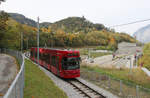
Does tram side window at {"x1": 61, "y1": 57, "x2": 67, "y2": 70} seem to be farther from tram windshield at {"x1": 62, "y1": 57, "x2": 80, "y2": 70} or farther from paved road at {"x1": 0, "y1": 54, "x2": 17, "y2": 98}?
paved road at {"x1": 0, "y1": 54, "x2": 17, "y2": 98}

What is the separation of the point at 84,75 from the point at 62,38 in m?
76.3

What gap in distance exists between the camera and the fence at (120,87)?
10.1 metres

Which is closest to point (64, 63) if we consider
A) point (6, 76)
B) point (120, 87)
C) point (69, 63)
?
point (69, 63)

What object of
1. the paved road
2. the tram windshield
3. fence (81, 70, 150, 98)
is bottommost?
fence (81, 70, 150, 98)

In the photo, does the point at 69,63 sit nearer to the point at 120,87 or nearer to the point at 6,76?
the point at 120,87

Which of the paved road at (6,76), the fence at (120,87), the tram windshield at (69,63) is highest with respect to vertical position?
the tram windshield at (69,63)

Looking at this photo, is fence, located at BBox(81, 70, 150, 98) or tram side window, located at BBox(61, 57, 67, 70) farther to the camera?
tram side window, located at BBox(61, 57, 67, 70)

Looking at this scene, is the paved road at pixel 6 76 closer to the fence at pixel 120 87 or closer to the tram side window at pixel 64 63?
the tram side window at pixel 64 63

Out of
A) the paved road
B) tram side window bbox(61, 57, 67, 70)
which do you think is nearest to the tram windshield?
tram side window bbox(61, 57, 67, 70)

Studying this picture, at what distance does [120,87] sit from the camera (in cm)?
1175

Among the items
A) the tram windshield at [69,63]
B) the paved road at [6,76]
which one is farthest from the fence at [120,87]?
the paved road at [6,76]

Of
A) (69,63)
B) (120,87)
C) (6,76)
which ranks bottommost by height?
(120,87)

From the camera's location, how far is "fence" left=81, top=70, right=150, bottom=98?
1012 centimetres

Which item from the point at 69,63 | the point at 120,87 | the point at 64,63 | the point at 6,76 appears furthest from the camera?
the point at 69,63
